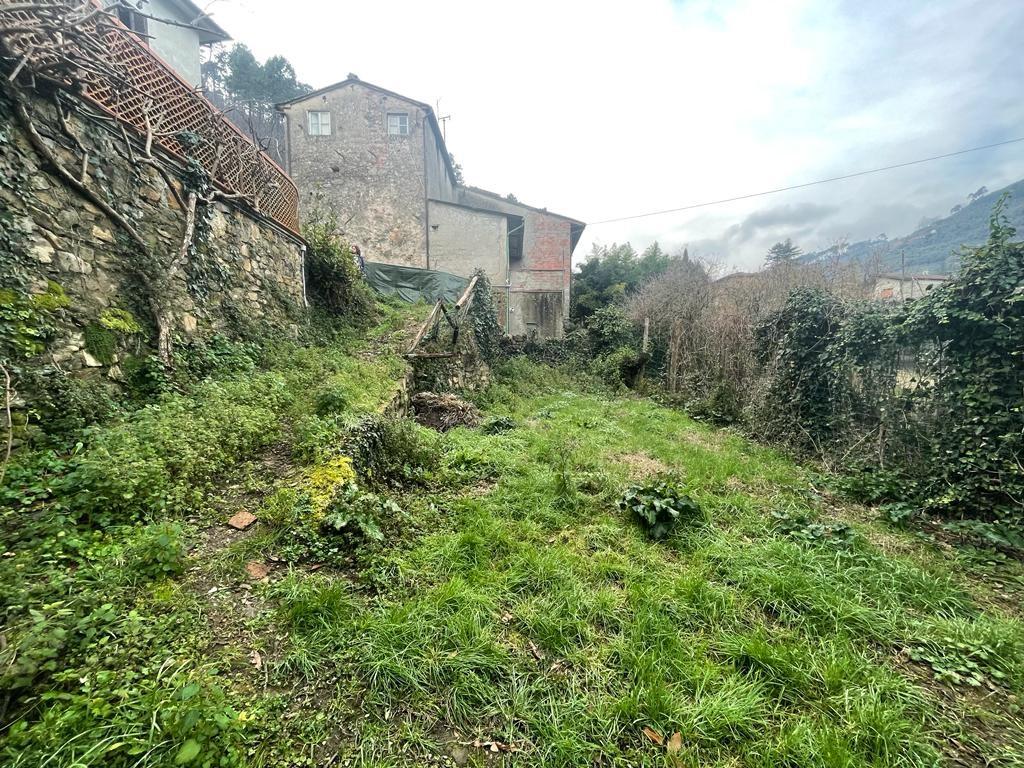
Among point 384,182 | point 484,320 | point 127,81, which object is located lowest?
point 484,320

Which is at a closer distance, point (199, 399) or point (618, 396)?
point (199, 399)

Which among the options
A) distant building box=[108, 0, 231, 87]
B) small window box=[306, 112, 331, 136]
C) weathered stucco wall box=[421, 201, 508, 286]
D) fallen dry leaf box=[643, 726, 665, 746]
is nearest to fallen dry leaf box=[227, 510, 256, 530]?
fallen dry leaf box=[643, 726, 665, 746]

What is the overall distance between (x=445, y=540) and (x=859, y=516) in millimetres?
4104

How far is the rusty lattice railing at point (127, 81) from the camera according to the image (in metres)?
3.03

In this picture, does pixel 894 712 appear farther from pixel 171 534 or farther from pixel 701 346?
pixel 701 346

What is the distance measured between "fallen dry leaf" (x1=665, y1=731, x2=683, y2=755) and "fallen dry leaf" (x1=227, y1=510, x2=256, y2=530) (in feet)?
8.80

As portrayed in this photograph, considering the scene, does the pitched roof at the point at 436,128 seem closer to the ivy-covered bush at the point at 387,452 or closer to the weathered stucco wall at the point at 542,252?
the weathered stucco wall at the point at 542,252

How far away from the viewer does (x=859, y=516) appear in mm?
3820

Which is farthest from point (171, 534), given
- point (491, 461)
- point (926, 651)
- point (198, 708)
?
point (926, 651)

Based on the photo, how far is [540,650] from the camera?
2.02 metres

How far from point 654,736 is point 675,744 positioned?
8 centimetres

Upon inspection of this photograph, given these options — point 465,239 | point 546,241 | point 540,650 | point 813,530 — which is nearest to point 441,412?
point 540,650

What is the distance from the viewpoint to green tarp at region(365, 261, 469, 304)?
1232 centimetres

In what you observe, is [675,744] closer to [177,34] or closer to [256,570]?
[256,570]
